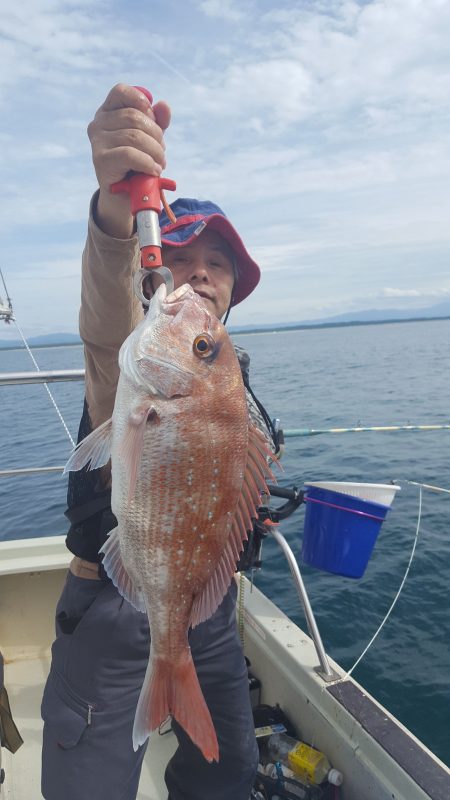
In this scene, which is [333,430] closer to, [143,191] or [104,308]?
[104,308]

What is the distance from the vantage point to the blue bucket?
119 inches

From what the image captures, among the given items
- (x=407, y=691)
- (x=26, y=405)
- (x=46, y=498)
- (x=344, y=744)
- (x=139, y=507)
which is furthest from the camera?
(x=26, y=405)

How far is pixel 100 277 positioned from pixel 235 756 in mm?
2207

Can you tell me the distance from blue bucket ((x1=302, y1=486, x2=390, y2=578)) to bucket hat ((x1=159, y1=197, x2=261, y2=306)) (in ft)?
4.45

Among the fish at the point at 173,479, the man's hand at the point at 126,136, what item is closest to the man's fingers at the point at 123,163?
the man's hand at the point at 126,136

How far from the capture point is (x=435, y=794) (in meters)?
2.05

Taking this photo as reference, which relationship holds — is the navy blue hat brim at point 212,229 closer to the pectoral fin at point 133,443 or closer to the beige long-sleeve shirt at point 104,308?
the beige long-sleeve shirt at point 104,308

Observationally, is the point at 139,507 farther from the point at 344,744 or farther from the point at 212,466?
the point at 344,744

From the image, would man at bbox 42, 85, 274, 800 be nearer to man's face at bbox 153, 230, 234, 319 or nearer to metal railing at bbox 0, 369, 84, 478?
man's face at bbox 153, 230, 234, 319

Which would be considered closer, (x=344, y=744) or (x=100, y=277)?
(x=100, y=277)

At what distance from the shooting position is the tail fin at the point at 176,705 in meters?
1.54

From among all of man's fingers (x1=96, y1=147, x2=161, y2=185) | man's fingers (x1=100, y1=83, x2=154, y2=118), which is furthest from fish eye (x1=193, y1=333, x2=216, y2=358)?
man's fingers (x1=100, y1=83, x2=154, y2=118)

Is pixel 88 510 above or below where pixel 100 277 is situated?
below

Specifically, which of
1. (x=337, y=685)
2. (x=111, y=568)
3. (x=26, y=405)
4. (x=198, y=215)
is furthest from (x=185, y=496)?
(x=26, y=405)
